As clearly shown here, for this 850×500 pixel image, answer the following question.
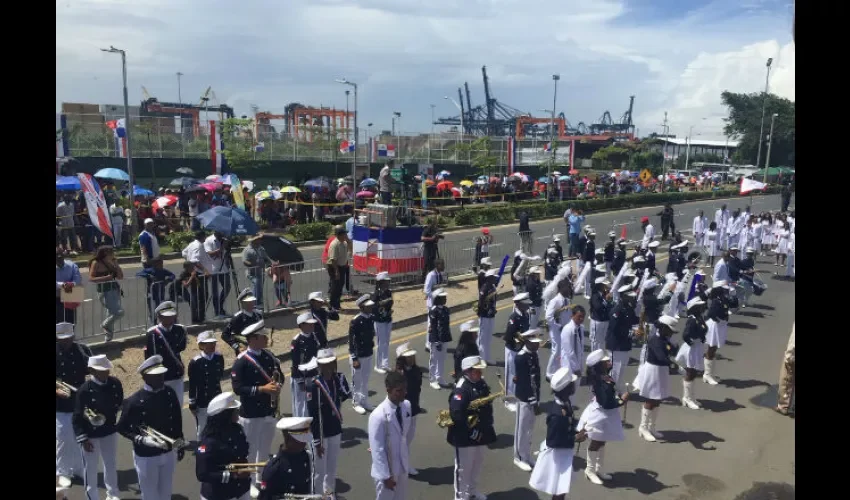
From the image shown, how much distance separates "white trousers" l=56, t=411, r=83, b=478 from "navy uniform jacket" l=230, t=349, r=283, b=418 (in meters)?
2.07

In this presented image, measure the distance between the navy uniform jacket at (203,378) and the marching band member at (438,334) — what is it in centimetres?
434

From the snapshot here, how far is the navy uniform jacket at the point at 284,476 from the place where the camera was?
6.29 metres

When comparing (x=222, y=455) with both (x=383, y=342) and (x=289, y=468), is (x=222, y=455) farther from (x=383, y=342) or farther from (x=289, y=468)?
(x=383, y=342)

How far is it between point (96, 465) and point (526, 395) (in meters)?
5.37

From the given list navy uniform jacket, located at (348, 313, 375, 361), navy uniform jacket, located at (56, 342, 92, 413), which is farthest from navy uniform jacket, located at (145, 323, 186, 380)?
navy uniform jacket, located at (348, 313, 375, 361)

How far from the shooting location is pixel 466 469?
8.20m

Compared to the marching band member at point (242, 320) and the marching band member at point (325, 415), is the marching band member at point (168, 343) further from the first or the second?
the marching band member at point (325, 415)

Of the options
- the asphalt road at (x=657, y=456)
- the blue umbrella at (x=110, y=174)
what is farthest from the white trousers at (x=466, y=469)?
the blue umbrella at (x=110, y=174)

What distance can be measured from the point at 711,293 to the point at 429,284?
5.80 m
